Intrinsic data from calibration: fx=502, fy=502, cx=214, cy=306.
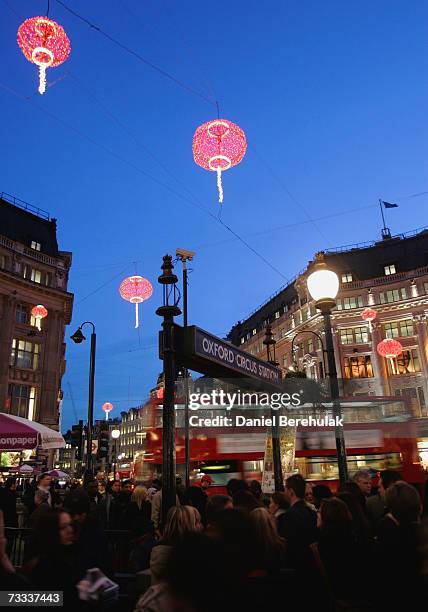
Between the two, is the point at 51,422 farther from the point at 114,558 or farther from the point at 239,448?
the point at 114,558

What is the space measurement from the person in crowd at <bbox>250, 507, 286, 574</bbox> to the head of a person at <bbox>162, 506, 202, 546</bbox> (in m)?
0.63

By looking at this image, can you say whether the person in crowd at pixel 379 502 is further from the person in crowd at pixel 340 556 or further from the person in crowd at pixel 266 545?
the person in crowd at pixel 266 545

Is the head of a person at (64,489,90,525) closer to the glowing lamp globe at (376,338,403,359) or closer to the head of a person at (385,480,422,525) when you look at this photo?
the head of a person at (385,480,422,525)

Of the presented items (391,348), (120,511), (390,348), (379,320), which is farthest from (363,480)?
(379,320)

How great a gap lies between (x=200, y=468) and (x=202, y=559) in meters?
18.7

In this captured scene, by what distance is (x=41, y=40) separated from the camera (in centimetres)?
905

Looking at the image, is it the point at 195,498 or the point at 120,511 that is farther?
the point at 120,511

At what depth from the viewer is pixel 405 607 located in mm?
3986

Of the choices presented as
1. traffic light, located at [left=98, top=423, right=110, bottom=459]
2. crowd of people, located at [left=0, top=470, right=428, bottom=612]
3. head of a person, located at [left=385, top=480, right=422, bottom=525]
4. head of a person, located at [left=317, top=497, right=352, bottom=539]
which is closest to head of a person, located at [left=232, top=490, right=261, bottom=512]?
crowd of people, located at [left=0, top=470, right=428, bottom=612]

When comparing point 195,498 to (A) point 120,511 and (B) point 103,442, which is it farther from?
(B) point 103,442

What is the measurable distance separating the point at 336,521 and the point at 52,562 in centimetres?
265

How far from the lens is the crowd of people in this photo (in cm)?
225

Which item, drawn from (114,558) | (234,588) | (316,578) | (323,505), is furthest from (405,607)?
(114,558)

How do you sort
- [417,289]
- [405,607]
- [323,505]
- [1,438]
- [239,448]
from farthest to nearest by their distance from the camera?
[417,289], [239,448], [1,438], [323,505], [405,607]
